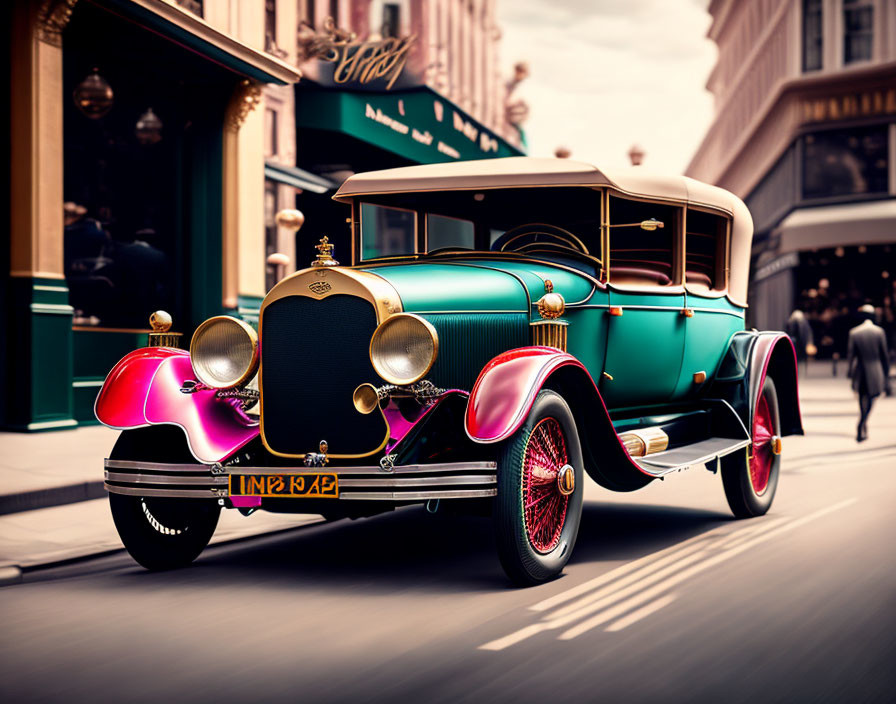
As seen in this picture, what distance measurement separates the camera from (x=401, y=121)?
70.0 feet

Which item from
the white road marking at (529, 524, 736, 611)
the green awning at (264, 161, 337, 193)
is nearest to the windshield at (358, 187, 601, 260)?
the white road marking at (529, 524, 736, 611)

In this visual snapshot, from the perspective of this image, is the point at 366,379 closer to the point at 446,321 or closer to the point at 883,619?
the point at 446,321

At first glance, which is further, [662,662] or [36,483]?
[36,483]

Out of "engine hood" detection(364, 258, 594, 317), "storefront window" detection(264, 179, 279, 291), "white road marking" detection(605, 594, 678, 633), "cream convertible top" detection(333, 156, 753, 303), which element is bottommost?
"white road marking" detection(605, 594, 678, 633)

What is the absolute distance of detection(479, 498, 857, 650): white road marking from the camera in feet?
15.8

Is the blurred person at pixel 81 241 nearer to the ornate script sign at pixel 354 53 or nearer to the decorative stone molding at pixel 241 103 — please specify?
the decorative stone molding at pixel 241 103

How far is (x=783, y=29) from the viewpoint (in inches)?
1693

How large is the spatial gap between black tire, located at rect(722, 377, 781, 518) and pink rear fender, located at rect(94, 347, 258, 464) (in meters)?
3.40

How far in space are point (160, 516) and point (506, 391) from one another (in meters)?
2.10

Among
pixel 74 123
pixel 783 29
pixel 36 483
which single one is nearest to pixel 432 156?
pixel 74 123

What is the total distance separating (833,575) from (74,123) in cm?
1062

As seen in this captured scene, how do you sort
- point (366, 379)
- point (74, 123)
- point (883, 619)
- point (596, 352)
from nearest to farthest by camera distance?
1. point (883, 619)
2. point (366, 379)
3. point (596, 352)
4. point (74, 123)

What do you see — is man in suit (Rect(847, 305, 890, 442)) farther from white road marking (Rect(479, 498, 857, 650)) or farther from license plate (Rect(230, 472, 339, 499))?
license plate (Rect(230, 472, 339, 499))

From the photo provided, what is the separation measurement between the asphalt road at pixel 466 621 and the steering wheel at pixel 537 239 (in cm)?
179
